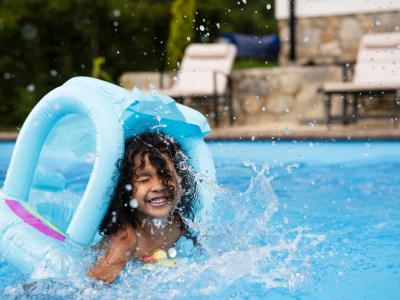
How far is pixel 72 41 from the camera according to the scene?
441 inches

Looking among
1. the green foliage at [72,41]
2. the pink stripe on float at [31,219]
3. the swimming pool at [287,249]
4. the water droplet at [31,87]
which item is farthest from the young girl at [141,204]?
the water droplet at [31,87]

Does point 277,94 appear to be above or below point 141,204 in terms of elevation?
below

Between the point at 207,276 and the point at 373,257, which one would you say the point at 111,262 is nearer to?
the point at 207,276

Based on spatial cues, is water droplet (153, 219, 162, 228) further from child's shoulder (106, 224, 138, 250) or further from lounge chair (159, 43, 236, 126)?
lounge chair (159, 43, 236, 126)

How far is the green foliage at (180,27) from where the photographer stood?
1038 centimetres

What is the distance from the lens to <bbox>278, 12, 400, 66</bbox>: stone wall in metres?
9.67

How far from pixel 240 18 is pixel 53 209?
466 inches

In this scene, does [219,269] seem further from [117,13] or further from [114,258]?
[117,13]

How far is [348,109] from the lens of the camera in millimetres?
8812

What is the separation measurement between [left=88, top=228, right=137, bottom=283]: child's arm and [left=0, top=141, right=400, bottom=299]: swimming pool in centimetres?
6

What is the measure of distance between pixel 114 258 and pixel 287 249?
3.34ft

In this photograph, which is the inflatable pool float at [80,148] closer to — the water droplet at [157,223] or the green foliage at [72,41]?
the water droplet at [157,223]

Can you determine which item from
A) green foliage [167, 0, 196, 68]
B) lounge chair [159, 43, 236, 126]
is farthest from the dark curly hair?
green foliage [167, 0, 196, 68]

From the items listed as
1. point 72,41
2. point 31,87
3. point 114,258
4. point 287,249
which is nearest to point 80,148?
point 114,258
